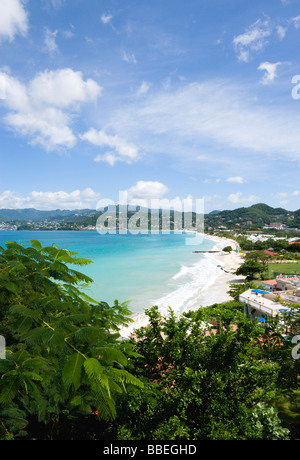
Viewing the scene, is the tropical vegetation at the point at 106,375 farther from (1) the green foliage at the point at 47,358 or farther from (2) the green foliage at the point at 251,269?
(2) the green foliage at the point at 251,269

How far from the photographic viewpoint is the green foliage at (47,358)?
8.36 ft

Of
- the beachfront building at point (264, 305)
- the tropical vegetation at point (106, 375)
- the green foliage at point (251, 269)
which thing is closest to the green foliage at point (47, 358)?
the tropical vegetation at point (106, 375)

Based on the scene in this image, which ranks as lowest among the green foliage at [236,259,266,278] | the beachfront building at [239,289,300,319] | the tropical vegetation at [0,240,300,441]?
the green foliage at [236,259,266,278]

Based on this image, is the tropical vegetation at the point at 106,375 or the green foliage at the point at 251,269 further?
the green foliage at the point at 251,269

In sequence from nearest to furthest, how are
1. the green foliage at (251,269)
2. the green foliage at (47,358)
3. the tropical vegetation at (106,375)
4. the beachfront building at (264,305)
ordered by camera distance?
the green foliage at (47,358) < the tropical vegetation at (106,375) < the beachfront building at (264,305) < the green foliage at (251,269)

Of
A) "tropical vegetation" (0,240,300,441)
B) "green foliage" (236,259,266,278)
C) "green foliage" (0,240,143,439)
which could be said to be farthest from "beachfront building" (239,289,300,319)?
"green foliage" (236,259,266,278)

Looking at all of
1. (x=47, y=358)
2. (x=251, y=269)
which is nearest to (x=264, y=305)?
(x=47, y=358)

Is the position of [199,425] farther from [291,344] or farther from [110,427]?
[291,344]

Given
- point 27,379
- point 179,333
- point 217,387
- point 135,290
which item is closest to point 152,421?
point 217,387

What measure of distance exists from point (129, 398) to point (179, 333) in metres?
1.77

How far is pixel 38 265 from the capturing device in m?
4.70

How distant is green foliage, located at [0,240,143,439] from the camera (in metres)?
2.55

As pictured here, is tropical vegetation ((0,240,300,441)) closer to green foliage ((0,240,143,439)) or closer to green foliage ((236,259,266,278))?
green foliage ((0,240,143,439))

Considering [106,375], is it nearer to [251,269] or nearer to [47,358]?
[47,358]
